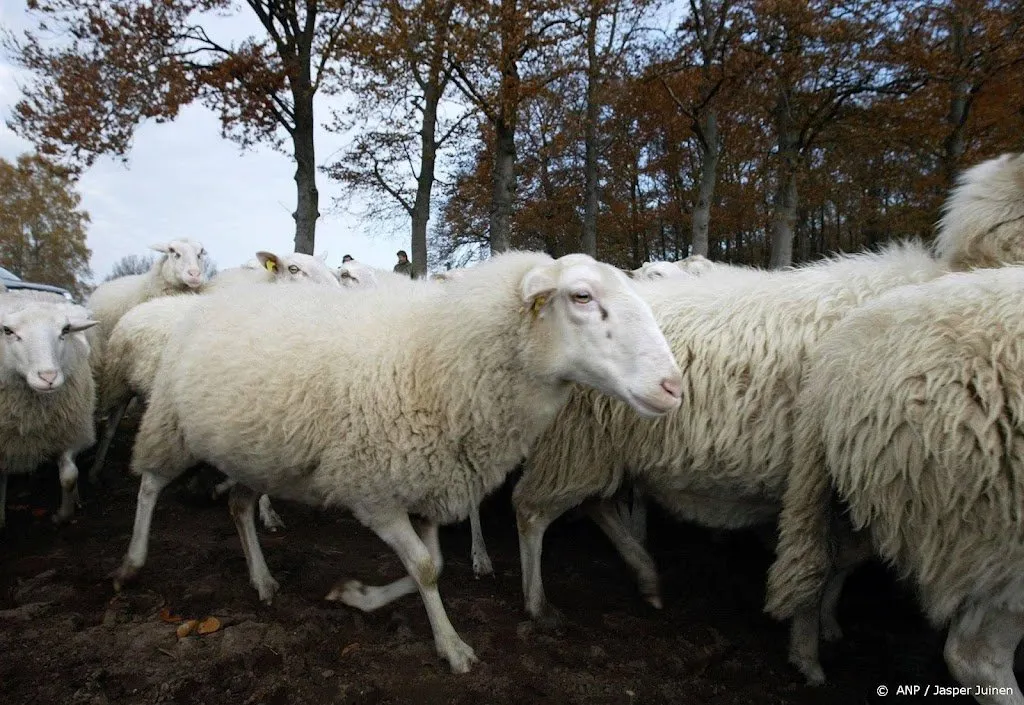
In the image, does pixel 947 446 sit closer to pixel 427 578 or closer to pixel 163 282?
pixel 427 578

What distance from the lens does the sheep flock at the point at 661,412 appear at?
6.53ft

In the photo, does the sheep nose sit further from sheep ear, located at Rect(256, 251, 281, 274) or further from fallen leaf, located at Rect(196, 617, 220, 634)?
sheep ear, located at Rect(256, 251, 281, 274)

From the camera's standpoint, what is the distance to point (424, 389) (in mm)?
2592

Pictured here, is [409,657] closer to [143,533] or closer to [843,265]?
[143,533]

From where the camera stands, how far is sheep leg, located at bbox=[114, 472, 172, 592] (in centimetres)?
318

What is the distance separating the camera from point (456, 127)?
15.1 metres

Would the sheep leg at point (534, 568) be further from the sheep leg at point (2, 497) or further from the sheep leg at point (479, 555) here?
the sheep leg at point (2, 497)

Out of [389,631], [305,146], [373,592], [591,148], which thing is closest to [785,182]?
[591,148]

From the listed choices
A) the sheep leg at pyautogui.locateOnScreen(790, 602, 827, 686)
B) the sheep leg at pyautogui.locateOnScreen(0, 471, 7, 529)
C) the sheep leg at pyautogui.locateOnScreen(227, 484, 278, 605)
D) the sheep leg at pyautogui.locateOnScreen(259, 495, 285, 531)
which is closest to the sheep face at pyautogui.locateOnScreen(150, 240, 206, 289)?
the sheep leg at pyautogui.locateOnScreen(0, 471, 7, 529)

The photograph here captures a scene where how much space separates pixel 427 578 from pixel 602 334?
132cm

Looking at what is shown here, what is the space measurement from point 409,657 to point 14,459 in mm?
3191

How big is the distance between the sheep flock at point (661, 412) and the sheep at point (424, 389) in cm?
1

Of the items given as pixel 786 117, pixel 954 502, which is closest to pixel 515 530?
pixel 954 502

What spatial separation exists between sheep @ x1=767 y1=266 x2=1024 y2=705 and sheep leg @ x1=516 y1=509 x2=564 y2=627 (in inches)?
59.4
